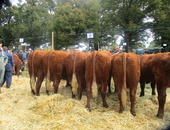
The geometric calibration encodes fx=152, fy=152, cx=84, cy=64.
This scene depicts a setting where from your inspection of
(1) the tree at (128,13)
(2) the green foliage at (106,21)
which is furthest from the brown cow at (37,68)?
(1) the tree at (128,13)

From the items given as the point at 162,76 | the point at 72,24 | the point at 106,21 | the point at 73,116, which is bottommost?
the point at 73,116

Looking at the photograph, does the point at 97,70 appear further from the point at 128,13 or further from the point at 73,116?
the point at 128,13

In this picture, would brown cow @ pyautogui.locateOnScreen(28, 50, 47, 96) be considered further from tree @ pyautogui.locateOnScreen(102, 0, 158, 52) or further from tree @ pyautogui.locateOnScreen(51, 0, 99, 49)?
tree @ pyautogui.locateOnScreen(102, 0, 158, 52)

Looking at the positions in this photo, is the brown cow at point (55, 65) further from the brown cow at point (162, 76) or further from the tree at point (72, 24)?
Answer: the tree at point (72, 24)

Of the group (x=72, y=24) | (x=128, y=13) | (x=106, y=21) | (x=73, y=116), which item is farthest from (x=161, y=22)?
(x=73, y=116)

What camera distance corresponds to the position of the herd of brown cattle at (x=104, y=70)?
137 inches

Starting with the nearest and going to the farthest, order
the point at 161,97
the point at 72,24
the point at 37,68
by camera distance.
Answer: the point at 161,97, the point at 37,68, the point at 72,24

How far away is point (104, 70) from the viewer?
395 cm

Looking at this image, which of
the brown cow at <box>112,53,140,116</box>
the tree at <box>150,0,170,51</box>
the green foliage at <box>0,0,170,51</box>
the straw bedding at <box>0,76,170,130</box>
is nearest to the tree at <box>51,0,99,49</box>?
the green foliage at <box>0,0,170,51</box>

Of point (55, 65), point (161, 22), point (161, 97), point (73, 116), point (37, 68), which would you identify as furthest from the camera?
point (161, 22)

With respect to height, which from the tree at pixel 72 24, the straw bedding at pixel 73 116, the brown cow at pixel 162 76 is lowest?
the straw bedding at pixel 73 116

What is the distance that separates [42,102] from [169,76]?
122 inches

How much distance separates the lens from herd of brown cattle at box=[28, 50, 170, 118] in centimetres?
349

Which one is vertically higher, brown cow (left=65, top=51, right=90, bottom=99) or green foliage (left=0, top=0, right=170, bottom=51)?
green foliage (left=0, top=0, right=170, bottom=51)
